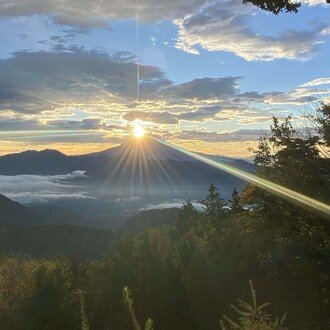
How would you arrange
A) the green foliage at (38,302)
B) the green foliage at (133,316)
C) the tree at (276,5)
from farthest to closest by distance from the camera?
1. the green foliage at (38,302)
2. the tree at (276,5)
3. the green foliage at (133,316)

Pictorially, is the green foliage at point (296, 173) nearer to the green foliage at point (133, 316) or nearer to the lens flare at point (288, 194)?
the lens flare at point (288, 194)

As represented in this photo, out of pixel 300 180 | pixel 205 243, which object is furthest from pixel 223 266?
pixel 300 180

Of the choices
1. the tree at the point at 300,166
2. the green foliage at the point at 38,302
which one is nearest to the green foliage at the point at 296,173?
the tree at the point at 300,166

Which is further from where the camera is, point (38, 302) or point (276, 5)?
point (38, 302)

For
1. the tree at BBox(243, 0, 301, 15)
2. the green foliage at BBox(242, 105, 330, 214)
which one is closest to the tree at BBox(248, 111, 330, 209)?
the green foliage at BBox(242, 105, 330, 214)

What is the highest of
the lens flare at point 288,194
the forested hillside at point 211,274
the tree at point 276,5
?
the tree at point 276,5

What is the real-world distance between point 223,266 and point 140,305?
4340 millimetres

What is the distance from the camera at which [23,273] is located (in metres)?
16.6

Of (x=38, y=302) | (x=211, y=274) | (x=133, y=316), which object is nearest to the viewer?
(x=133, y=316)

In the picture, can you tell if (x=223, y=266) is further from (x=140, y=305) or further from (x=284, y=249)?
(x=140, y=305)

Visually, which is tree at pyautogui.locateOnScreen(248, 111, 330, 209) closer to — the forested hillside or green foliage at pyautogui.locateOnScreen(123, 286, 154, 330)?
the forested hillside

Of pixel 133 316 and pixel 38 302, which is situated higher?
pixel 133 316

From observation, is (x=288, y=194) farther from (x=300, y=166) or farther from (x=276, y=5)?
(x=276, y=5)

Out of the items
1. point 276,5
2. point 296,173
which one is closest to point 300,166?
point 296,173
